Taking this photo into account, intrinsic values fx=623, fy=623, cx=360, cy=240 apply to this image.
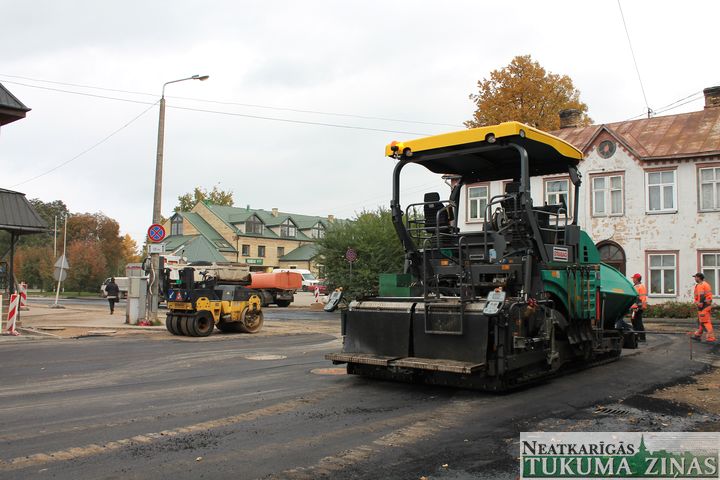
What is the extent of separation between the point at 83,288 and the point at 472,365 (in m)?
58.1

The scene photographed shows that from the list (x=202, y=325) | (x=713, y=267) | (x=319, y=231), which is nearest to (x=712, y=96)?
(x=713, y=267)

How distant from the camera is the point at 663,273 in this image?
90.9ft

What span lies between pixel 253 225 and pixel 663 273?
169ft

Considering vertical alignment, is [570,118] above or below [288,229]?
above

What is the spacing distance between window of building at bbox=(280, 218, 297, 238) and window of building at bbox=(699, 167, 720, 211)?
54.8 metres

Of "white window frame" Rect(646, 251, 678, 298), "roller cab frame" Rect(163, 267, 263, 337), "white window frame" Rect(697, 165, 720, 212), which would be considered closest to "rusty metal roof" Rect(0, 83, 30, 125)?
"roller cab frame" Rect(163, 267, 263, 337)

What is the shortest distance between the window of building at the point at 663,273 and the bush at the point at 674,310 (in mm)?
1396

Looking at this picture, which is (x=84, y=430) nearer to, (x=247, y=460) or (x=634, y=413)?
(x=247, y=460)

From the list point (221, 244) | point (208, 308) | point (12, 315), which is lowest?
point (12, 315)

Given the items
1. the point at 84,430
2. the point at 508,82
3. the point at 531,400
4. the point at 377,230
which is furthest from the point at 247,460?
the point at 508,82

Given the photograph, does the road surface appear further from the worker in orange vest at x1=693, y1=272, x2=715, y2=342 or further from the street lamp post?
the street lamp post

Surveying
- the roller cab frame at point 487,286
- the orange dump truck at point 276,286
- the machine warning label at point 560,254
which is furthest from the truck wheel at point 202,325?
the orange dump truck at point 276,286

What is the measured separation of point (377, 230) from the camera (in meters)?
29.9

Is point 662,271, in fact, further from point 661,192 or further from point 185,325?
point 185,325
